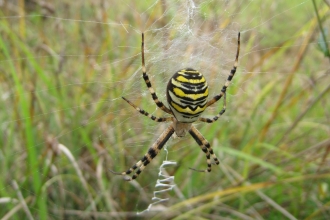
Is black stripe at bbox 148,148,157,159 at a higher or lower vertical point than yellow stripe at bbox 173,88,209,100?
lower

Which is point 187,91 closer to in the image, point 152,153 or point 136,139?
point 152,153

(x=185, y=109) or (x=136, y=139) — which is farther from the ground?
(x=185, y=109)

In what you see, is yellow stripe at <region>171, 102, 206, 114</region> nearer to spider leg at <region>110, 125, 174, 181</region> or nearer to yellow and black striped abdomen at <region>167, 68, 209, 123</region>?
yellow and black striped abdomen at <region>167, 68, 209, 123</region>

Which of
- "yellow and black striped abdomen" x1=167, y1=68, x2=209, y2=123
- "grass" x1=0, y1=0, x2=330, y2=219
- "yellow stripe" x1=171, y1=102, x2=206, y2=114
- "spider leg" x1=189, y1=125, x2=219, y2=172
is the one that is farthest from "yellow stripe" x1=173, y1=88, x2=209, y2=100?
"spider leg" x1=189, y1=125, x2=219, y2=172

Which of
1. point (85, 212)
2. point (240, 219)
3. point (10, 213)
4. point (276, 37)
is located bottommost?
point (240, 219)

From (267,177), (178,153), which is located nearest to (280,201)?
(267,177)

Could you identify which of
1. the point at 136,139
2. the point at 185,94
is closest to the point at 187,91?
the point at 185,94

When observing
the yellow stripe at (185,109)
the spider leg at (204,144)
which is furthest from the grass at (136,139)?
the yellow stripe at (185,109)

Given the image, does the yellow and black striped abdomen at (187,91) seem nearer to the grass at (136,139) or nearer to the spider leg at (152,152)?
the grass at (136,139)

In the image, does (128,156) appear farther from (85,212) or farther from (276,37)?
(276,37)
